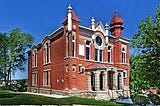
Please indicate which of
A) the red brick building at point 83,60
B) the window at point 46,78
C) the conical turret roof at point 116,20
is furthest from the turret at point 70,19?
the conical turret roof at point 116,20

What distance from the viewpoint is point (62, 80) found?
38.2 meters

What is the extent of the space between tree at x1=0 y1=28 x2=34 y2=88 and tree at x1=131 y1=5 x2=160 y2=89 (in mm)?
38720

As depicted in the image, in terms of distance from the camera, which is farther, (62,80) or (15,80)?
(15,80)

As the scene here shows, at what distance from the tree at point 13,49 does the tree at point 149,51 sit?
38720 millimetres

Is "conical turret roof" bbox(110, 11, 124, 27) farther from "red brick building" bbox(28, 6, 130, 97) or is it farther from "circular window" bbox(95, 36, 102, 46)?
"circular window" bbox(95, 36, 102, 46)

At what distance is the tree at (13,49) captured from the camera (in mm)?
56022

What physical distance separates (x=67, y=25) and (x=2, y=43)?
24.7 meters

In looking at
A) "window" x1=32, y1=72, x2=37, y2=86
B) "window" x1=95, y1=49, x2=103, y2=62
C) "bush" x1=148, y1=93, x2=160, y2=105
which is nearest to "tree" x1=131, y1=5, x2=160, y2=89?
"bush" x1=148, y1=93, x2=160, y2=105

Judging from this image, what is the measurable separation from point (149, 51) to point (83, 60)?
17567 millimetres

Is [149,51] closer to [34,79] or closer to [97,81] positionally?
[97,81]

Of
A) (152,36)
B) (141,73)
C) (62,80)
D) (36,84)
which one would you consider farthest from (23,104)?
(36,84)

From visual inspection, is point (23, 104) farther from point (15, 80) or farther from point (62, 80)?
point (15, 80)

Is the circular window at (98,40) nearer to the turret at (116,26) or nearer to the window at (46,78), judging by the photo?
the turret at (116,26)

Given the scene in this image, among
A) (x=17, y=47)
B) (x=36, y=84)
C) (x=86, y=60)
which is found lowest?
(x=36, y=84)
